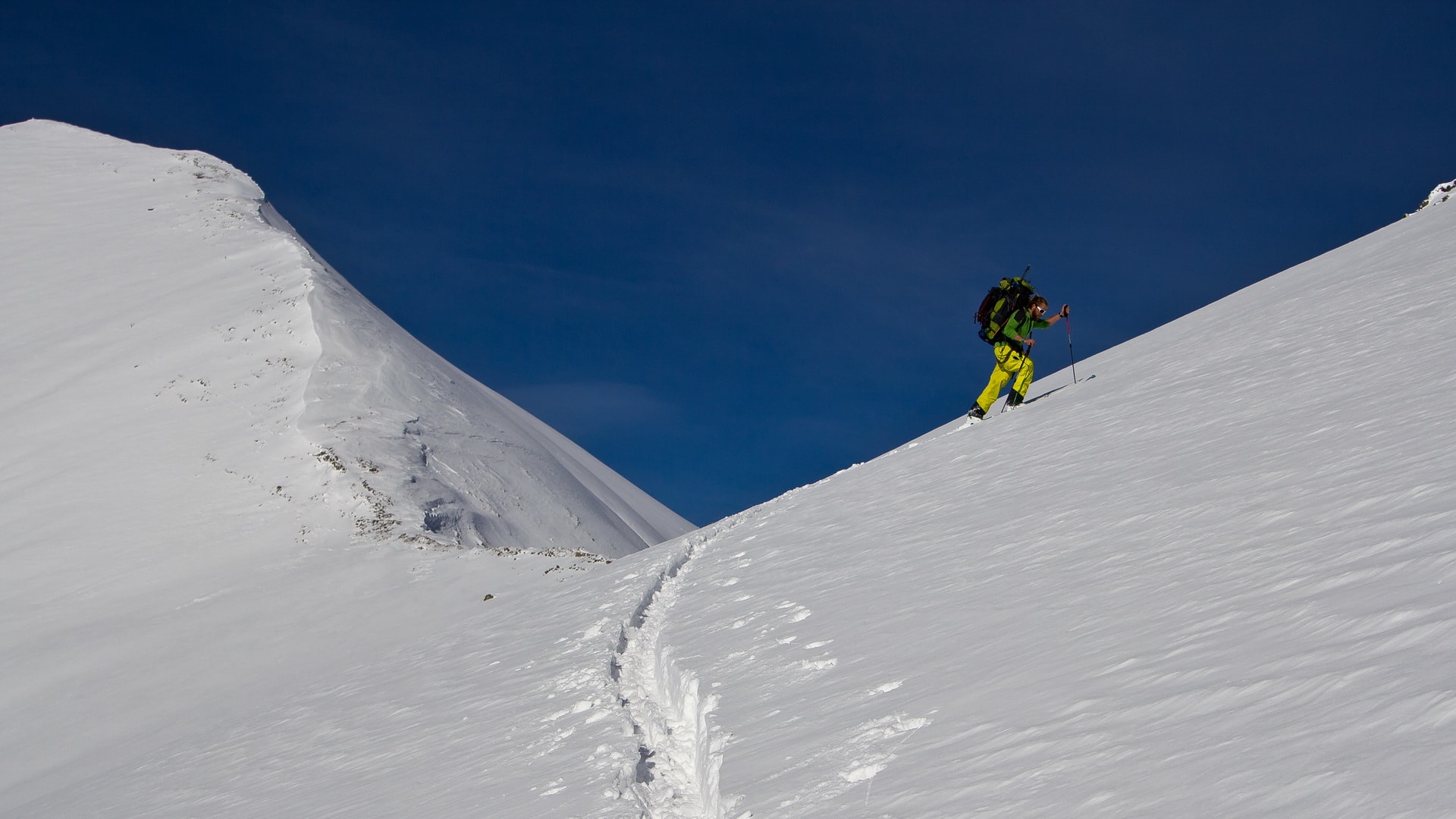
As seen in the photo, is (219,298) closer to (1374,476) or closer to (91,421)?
(91,421)

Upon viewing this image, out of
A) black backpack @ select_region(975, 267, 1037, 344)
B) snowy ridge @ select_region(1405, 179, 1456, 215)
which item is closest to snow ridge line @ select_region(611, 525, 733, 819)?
black backpack @ select_region(975, 267, 1037, 344)

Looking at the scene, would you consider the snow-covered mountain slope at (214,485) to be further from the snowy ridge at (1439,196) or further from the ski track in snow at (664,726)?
the snowy ridge at (1439,196)

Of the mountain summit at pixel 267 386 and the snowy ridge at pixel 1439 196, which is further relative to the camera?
the mountain summit at pixel 267 386

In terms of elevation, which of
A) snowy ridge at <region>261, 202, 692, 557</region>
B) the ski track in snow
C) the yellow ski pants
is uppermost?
snowy ridge at <region>261, 202, 692, 557</region>

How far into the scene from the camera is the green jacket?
45.4 feet

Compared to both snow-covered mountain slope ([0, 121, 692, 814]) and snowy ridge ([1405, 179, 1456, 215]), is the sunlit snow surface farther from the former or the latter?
snowy ridge ([1405, 179, 1456, 215])

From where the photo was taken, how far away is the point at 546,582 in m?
13.6

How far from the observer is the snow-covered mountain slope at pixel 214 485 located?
43.2 ft

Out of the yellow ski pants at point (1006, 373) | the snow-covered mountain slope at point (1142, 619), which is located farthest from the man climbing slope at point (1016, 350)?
the snow-covered mountain slope at point (1142, 619)

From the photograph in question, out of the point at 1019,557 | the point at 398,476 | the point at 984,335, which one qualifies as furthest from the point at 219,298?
the point at 1019,557

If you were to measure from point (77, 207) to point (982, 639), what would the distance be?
34.1m

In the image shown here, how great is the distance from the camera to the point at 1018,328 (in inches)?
→ 545

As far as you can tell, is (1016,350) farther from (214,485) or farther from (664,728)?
(214,485)

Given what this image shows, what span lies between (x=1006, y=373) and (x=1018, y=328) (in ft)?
2.38
